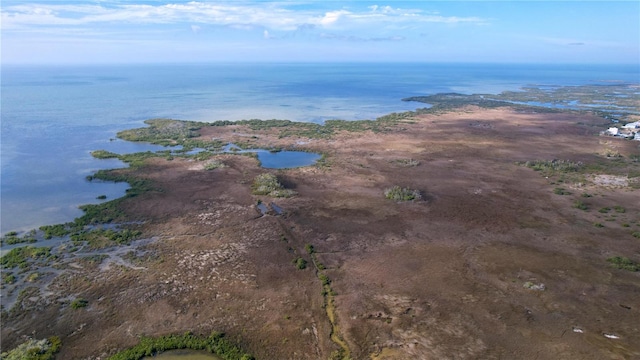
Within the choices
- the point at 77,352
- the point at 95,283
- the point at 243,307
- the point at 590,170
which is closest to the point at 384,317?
the point at 243,307

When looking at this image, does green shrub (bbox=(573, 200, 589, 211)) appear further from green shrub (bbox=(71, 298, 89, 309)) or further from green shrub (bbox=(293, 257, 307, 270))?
green shrub (bbox=(71, 298, 89, 309))

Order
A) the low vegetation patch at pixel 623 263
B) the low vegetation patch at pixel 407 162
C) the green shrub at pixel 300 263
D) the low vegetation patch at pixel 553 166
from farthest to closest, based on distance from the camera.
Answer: the low vegetation patch at pixel 407 162 → the low vegetation patch at pixel 553 166 → the green shrub at pixel 300 263 → the low vegetation patch at pixel 623 263

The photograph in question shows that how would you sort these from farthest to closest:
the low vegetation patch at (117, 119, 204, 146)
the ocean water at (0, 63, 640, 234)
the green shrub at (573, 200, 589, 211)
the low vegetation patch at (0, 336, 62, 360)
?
the low vegetation patch at (117, 119, 204, 146) < the ocean water at (0, 63, 640, 234) < the green shrub at (573, 200, 589, 211) < the low vegetation patch at (0, 336, 62, 360)

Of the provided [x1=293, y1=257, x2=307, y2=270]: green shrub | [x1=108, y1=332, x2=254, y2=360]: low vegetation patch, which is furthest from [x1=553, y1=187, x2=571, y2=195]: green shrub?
[x1=108, y1=332, x2=254, y2=360]: low vegetation patch

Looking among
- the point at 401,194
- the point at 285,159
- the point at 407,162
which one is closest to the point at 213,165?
the point at 285,159

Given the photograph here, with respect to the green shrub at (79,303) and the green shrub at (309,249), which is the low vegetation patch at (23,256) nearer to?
the green shrub at (79,303)

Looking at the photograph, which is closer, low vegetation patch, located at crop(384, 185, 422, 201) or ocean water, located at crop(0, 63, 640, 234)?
ocean water, located at crop(0, 63, 640, 234)

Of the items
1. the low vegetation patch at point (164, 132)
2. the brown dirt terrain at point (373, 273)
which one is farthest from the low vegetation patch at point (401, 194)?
the low vegetation patch at point (164, 132)

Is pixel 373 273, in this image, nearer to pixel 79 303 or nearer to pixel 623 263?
pixel 623 263

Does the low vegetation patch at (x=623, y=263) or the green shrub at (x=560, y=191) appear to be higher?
the green shrub at (x=560, y=191)
